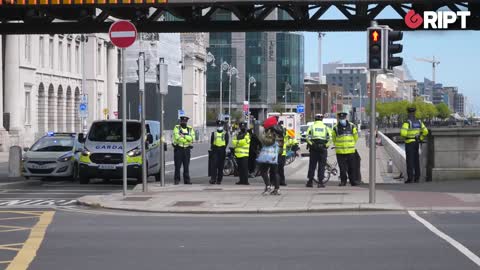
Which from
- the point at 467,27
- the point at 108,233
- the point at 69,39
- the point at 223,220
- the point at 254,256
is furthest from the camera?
the point at 69,39

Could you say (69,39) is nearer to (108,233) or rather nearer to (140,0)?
(140,0)

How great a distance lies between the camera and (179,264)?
28.9 feet

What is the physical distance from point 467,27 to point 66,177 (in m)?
13.0

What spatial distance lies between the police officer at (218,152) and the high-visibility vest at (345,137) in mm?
3443

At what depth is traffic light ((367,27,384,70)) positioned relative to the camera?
1467 centimetres

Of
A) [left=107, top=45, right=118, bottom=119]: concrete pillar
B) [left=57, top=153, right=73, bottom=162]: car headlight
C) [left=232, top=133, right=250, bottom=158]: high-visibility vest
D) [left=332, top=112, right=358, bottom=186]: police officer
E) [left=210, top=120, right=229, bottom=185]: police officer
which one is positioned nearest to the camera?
[left=332, top=112, right=358, bottom=186]: police officer

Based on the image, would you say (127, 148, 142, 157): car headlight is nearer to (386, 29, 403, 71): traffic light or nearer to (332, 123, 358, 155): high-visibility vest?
(332, 123, 358, 155): high-visibility vest

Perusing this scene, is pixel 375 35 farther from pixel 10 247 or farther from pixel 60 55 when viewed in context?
pixel 60 55

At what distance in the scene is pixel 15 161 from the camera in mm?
24547

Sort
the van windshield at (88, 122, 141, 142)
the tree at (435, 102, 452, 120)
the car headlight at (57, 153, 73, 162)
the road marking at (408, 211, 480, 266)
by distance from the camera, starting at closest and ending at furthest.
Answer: the road marking at (408, 211, 480, 266) < the van windshield at (88, 122, 141, 142) < the car headlight at (57, 153, 73, 162) < the tree at (435, 102, 452, 120)

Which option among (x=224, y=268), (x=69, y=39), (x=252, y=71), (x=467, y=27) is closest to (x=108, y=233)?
(x=224, y=268)

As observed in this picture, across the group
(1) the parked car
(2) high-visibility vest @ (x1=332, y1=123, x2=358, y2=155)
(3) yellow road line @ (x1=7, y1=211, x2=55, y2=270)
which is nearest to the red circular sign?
(3) yellow road line @ (x1=7, y1=211, x2=55, y2=270)

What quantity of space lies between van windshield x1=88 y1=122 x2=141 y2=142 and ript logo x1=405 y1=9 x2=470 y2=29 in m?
8.61

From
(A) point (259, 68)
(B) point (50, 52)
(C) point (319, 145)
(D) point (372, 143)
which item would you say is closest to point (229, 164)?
(C) point (319, 145)
